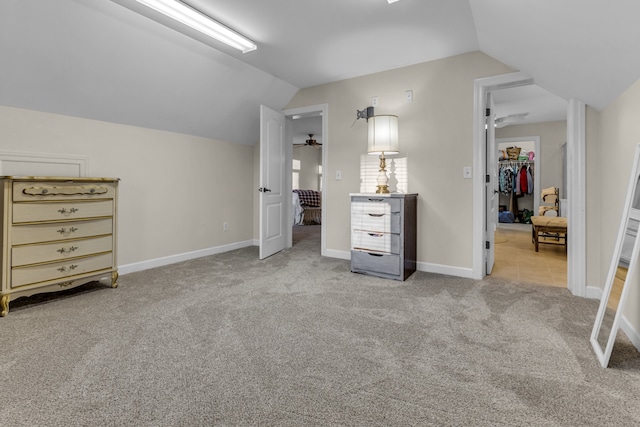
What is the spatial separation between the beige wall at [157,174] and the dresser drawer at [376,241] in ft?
6.88

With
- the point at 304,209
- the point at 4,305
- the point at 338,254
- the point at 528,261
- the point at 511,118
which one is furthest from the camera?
the point at 304,209

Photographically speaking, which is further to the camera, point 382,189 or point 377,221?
point 382,189

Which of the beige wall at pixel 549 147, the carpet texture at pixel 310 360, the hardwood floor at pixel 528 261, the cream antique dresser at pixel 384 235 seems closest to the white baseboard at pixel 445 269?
the cream antique dresser at pixel 384 235

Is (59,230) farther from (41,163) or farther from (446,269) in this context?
(446,269)

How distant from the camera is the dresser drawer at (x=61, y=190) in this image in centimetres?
225

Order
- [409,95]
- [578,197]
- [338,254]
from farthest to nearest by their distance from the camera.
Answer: [338,254], [409,95], [578,197]

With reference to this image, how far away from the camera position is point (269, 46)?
10.1 feet

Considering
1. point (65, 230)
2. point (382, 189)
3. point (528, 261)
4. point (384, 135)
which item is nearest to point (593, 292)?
point (528, 261)

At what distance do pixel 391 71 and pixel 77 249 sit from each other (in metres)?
3.48

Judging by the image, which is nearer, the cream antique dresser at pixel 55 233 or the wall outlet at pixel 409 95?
the cream antique dresser at pixel 55 233

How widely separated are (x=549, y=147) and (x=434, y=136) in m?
5.25

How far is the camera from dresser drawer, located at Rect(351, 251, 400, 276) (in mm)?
3070

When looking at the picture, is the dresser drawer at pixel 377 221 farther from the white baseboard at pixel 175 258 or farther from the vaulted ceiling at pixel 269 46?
the white baseboard at pixel 175 258

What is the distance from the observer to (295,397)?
4.34 ft
